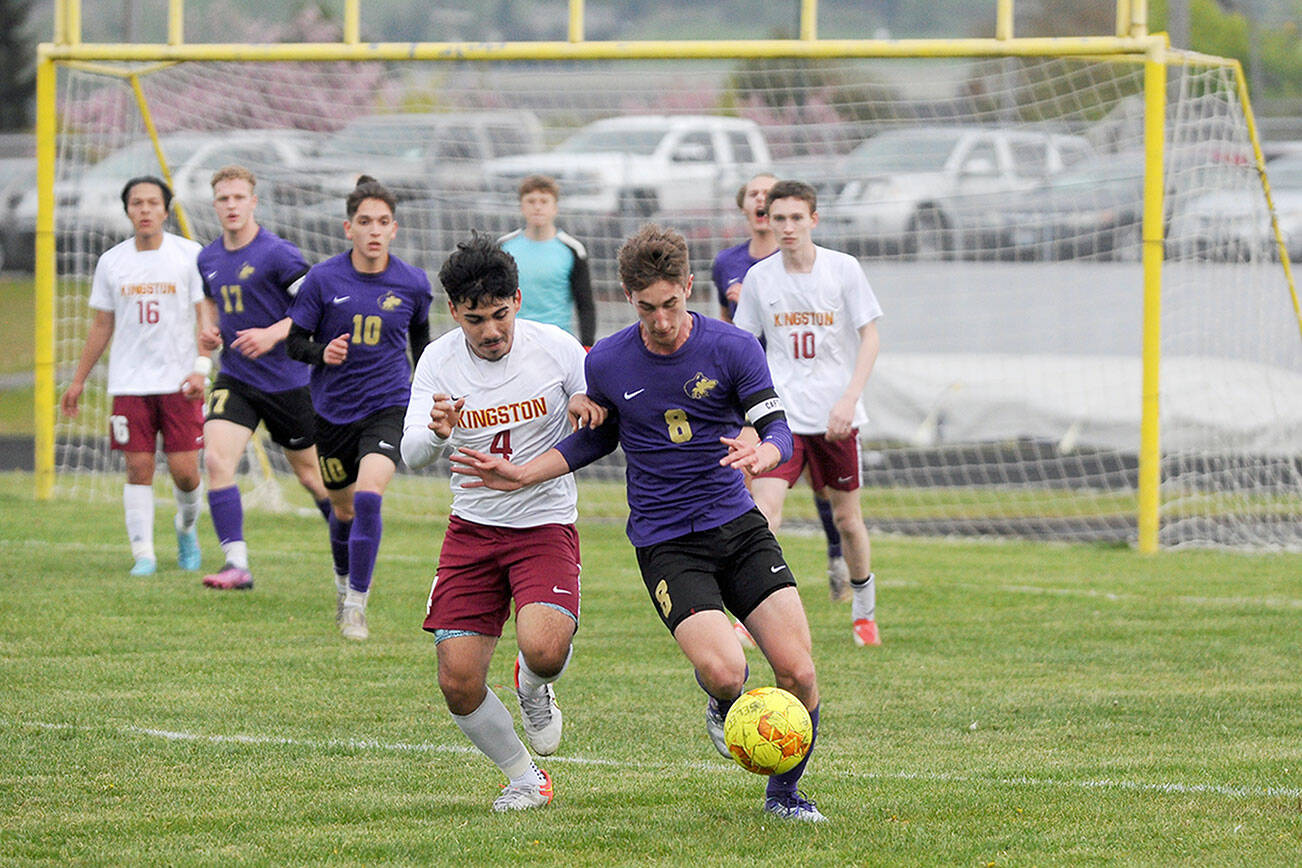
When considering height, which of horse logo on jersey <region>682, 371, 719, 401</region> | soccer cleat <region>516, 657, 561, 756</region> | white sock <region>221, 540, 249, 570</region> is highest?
horse logo on jersey <region>682, 371, 719, 401</region>

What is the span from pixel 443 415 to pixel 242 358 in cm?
468

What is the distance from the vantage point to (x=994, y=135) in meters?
16.2

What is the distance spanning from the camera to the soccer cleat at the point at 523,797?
17.2ft

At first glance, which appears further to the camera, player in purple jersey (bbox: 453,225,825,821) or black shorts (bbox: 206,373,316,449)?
black shorts (bbox: 206,373,316,449)

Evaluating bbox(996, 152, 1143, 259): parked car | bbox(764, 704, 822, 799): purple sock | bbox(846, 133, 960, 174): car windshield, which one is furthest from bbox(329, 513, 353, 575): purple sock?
bbox(846, 133, 960, 174): car windshield

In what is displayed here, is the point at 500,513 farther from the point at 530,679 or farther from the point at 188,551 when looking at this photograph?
the point at 188,551

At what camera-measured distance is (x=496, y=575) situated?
548cm

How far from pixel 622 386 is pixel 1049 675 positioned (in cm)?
333

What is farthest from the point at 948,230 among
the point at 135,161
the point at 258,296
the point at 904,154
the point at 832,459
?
the point at 258,296

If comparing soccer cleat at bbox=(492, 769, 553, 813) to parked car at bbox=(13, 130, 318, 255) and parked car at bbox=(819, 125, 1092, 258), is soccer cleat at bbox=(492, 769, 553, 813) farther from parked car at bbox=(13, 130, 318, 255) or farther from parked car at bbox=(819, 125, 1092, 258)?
parked car at bbox=(819, 125, 1092, 258)

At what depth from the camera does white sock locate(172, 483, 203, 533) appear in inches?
402

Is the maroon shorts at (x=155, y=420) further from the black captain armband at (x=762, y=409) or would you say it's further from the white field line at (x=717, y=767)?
the black captain armband at (x=762, y=409)

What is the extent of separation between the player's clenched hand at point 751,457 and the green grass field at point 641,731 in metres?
1.08

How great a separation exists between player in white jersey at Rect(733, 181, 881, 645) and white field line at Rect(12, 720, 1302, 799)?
2516 mm
